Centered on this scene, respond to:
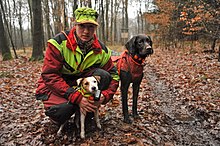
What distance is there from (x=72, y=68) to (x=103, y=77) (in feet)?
1.68

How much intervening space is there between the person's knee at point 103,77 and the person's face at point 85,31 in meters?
0.54

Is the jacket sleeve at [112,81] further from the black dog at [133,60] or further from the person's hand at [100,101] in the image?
the black dog at [133,60]

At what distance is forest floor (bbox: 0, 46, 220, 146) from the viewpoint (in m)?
3.50

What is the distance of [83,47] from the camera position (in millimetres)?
3275

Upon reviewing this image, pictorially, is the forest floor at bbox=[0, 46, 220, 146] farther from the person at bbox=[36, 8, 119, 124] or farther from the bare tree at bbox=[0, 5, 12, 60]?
the bare tree at bbox=[0, 5, 12, 60]

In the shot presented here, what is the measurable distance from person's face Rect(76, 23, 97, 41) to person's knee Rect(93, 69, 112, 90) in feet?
1.76

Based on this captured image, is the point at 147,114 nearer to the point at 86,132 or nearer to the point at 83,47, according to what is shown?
the point at 86,132

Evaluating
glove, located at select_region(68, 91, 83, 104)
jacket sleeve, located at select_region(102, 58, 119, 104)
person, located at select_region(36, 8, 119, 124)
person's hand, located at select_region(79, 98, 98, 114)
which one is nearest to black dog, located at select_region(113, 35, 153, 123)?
jacket sleeve, located at select_region(102, 58, 119, 104)

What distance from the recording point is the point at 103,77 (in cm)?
327

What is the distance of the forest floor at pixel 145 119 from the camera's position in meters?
3.50

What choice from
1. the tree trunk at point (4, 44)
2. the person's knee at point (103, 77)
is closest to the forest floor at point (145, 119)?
the person's knee at point (103, 77)

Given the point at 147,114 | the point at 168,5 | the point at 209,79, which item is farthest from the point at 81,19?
the point at 168,5

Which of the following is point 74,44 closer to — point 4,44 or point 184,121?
point 184,121

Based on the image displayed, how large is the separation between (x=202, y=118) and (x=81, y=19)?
11.4ft
